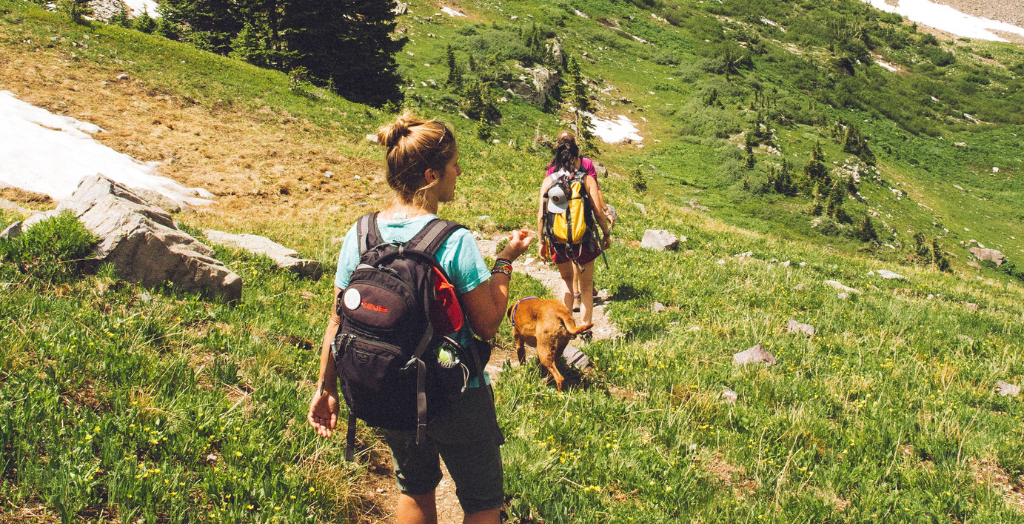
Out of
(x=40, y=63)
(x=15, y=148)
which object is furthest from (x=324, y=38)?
(x=15, y=148)

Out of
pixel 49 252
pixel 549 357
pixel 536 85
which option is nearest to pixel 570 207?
pixel 549 357

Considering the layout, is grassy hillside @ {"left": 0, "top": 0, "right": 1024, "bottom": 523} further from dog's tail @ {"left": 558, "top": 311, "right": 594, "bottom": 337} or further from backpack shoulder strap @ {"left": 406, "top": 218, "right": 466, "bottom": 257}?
backpack shoulder strap @ {"left": 406, "top": 218, "right": 466, "bottom": 257}

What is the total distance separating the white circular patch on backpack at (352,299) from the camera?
206cm

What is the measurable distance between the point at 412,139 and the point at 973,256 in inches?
1583

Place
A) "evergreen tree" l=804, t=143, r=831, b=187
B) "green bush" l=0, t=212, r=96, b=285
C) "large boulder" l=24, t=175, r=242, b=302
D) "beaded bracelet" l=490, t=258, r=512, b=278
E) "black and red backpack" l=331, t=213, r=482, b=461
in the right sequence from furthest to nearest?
1. "evergreen tree" l=804, t=143, r=831, b=187
2. "large boulder" l=24, t=175, r=242, b=302
3. "green bush" l=0, t=212, r=96, b=285
4. "beaded bracelet" l=490, t=258, r=512, b=278
5. "black and red backpack" l=331, t=213, r=482, b=461

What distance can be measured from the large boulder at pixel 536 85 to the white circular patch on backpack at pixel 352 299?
3958 cm

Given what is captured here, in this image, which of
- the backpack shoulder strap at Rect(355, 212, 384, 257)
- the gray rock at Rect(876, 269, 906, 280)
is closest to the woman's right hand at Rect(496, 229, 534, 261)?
the backpack shoulder strap at Rect(355, 212, 384, 257)

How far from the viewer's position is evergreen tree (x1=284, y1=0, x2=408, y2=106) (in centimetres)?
2317

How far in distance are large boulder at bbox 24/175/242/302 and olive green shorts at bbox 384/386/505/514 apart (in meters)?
3.88

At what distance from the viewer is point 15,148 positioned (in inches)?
438

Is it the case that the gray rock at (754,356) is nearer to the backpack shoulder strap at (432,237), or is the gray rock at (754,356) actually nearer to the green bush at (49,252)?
the backpack shoulder strap at (432,237)

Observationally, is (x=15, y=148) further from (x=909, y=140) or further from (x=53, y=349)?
(x=909, y=140)

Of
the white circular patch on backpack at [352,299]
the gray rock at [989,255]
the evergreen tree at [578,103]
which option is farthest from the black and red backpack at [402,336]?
the gray rock at [989,255]

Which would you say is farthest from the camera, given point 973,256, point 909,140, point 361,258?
point 909,140
